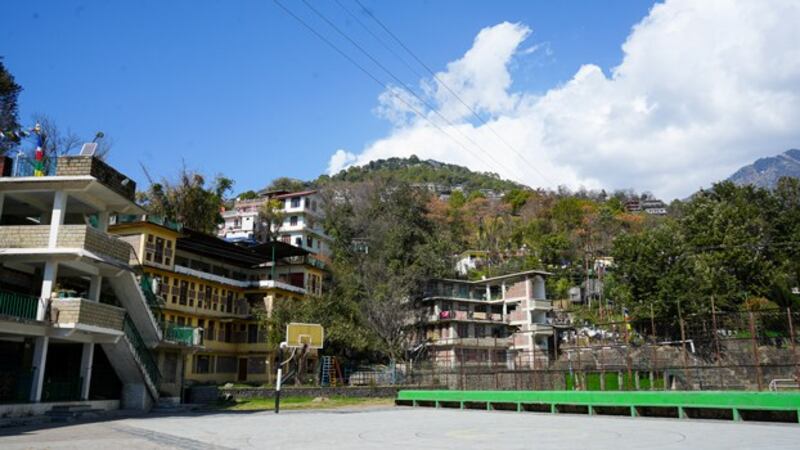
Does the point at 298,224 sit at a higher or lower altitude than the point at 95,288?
higher

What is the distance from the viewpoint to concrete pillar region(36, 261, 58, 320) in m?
20.3

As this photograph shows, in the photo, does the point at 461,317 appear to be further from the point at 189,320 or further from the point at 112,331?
the point at 112,331

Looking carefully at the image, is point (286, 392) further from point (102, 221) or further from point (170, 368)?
point (102, 221)

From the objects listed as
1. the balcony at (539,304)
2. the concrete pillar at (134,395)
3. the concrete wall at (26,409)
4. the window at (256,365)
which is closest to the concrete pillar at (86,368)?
the concrete wall at (26,409)

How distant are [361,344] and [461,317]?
1857 cm

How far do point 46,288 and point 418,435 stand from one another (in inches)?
588

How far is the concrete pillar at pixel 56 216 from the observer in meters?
21.2

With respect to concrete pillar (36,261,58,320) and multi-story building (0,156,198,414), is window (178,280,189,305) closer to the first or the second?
multi-story building (0,156,198,414)

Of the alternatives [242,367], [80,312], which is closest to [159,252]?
[242,367]

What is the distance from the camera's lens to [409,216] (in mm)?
59250

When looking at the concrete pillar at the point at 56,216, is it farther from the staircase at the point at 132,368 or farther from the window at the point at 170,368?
the window at the point at 170,368

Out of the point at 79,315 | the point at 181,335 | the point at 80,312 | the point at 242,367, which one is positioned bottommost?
the point at 242,367

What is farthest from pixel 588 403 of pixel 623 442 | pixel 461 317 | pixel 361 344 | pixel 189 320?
pixel 461 317

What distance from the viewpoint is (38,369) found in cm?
2027
